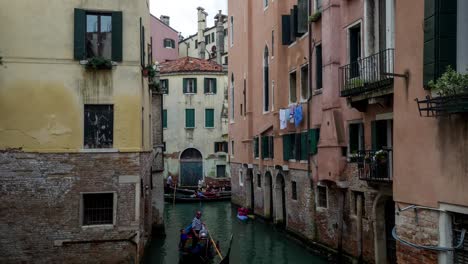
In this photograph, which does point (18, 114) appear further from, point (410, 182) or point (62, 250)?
point (410, 182)

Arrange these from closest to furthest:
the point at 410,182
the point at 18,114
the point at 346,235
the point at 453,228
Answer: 1. the point at 453,228
2. the point at 410,182
3. the point at 18,114
4. the point at 346,235

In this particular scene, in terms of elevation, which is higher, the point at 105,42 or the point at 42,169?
the point at 105,42

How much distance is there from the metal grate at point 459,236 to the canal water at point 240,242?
813cm

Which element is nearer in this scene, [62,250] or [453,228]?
[453,228]

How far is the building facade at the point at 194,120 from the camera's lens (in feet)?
113

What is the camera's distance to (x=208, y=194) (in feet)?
96.3

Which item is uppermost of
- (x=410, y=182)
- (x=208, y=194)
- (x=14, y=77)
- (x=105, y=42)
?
(x=105, y=42)

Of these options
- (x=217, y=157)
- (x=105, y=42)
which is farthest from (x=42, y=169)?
(x=217, y=157)

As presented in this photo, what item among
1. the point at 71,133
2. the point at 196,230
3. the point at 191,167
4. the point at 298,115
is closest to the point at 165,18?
the point at 191,167

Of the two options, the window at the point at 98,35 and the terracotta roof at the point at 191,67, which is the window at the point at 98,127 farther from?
the terracotta roof at the point at 191,67

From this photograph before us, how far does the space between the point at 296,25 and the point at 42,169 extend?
9.49m

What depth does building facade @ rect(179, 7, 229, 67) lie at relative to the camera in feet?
141

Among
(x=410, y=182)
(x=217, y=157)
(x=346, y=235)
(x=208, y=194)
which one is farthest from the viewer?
(x=217, y=157)

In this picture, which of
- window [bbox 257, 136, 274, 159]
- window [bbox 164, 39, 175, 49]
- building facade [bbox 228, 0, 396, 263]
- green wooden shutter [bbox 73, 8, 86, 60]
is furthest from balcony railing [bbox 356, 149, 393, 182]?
window [bbox 164, 39, 175, 49]
